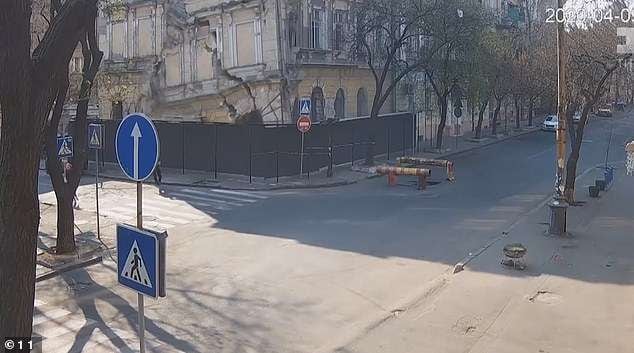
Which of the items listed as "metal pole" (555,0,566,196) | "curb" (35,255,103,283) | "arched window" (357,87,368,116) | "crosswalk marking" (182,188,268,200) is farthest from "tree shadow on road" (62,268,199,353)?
"arched window" (357,87,368,116)

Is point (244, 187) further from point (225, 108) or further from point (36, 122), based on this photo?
point (36, 122)

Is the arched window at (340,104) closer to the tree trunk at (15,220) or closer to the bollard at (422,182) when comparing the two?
the bollard at (422,182)

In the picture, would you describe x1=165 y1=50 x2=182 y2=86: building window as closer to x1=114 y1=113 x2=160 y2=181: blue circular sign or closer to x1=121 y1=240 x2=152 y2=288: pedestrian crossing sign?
x1=114 y1=113 x2=160 y2=181: blue circular sign

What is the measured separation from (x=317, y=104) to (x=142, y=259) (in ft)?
97.4

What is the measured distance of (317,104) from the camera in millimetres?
35250

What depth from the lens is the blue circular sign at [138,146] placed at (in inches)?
246

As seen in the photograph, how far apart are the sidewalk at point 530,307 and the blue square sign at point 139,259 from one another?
13.4ft

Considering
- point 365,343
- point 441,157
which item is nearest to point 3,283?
point 365,343

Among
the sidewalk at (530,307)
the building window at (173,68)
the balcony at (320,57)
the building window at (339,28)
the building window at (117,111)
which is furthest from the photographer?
the building window at (117,111)

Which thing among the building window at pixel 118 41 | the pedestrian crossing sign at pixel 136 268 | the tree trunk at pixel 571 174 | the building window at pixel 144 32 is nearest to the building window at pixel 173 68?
the building window at pixel 144 32

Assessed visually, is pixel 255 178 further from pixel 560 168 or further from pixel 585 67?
pixel 560 168

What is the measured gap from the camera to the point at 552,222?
16516 millimetres

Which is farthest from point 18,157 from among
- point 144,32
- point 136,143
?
point 144,32

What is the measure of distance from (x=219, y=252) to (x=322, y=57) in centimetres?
2067
